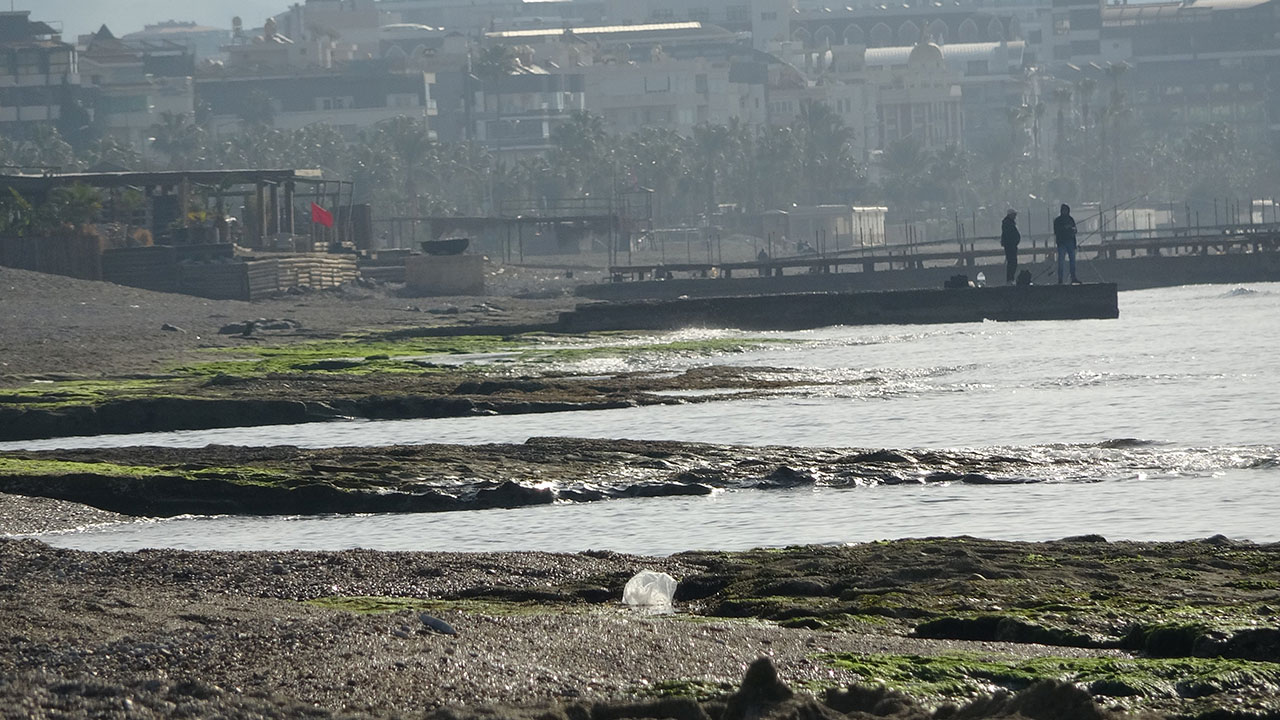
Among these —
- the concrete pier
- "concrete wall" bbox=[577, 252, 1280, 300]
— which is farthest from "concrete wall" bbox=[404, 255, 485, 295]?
the concrete pier

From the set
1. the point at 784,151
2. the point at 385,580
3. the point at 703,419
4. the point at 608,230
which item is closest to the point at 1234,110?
the point at 784,151

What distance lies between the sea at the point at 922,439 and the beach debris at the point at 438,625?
4429 millimetres

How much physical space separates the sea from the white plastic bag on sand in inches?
99.8

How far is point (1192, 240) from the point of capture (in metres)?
63.9

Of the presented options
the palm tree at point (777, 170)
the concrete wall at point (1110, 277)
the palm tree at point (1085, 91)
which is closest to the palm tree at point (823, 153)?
the palm tree at point (777, 170)

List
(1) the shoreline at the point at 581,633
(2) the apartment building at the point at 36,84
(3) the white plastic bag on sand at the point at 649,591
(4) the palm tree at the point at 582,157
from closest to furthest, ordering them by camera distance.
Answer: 1. (1) the shoreline at the point at 581,633
2. (3) the white plastic bag on sand at the point at 649,591
3. (4) the palm tree at the point at 582,157
4. (2) the apartment building at the point at 36,84

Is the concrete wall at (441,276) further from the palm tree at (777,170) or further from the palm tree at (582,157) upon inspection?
the palm tree at (777,170)

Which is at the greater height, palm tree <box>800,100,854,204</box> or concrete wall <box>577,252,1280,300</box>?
palm tree <box>800,100,854,204</box>

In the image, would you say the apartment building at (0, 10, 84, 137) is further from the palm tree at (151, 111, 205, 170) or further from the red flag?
the red flag

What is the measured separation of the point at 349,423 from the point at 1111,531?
11117mm

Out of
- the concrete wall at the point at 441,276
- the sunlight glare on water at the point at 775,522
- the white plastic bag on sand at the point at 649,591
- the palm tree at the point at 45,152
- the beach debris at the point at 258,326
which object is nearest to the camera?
the white plastic bag on sand at the point at 649,591

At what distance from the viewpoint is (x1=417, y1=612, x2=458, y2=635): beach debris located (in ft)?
27.9

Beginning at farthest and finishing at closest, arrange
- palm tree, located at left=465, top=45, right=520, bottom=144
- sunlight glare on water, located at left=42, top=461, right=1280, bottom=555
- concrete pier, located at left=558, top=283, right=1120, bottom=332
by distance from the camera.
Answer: palm tree, located at left=465, top=45, right=520, bottom=144
concrete pier, located at left=558, top=283, right=1120, bottom=332
sunlight glare on water, located at left=42, top=461, right=1280, bottom=555

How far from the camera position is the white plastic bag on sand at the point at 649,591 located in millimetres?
10227
